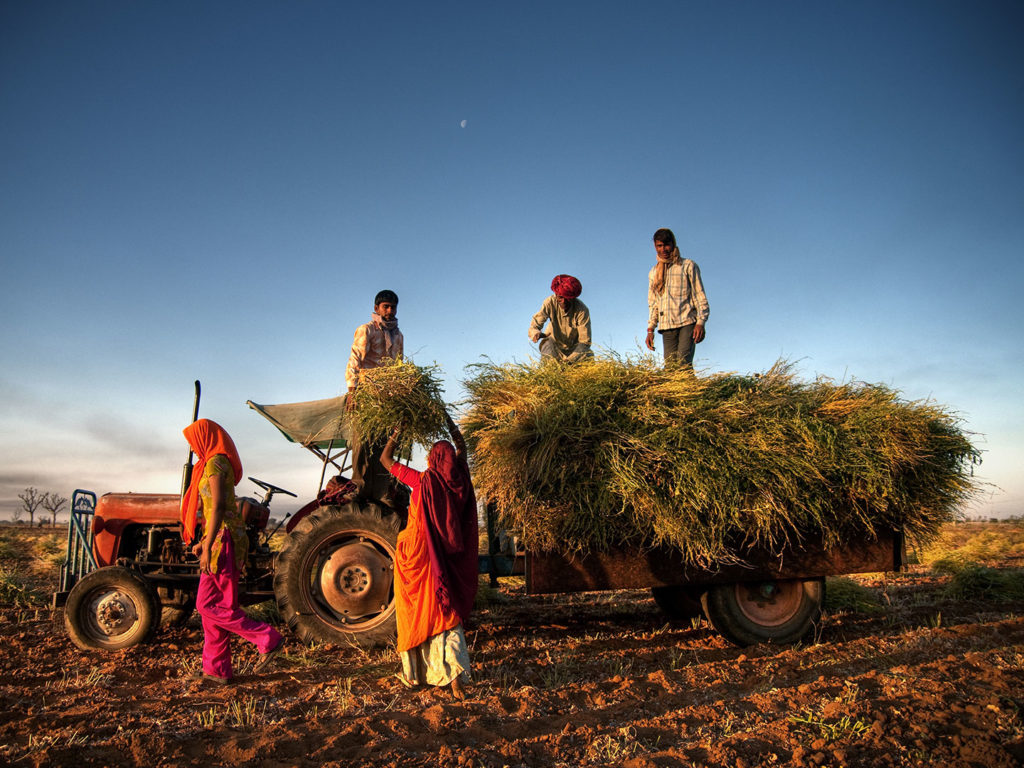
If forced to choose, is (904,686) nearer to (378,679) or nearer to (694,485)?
(694,485)

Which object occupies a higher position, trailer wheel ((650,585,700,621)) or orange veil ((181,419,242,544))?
orange veil ((181,419,242,544))

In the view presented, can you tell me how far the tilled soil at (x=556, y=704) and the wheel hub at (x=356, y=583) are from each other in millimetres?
311

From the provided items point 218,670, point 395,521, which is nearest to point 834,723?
point 395,521

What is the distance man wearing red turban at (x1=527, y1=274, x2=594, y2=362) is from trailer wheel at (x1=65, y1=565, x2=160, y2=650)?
4.03 m

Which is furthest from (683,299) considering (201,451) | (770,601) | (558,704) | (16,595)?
(16,595)

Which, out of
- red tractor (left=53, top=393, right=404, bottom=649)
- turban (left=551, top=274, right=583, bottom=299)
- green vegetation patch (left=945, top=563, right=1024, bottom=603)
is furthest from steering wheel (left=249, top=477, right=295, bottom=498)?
green vegetation patch (left=945, top=563, right=1024, bottom=603)

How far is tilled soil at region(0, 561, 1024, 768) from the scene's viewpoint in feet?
8.56

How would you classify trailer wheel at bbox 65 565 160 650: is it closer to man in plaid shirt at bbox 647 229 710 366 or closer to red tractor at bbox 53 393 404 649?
red tractor at bbox 53 393 404 649

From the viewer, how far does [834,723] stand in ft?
9.27

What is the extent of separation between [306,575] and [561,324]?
10.8 ft

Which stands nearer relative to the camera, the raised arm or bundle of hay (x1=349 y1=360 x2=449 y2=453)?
the raised arm

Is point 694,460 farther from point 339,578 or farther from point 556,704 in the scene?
point 339,578

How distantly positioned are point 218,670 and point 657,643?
3.33 m

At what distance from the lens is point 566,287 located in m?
6.01
